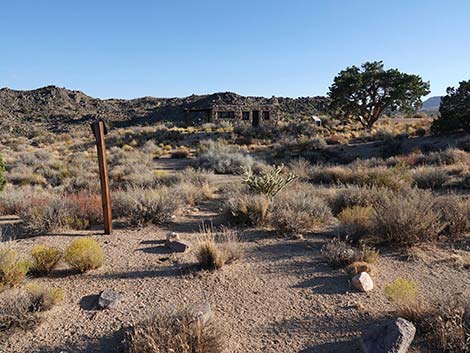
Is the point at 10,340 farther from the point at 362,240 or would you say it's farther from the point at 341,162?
the point at 341,162

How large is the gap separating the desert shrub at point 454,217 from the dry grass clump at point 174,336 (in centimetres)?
500

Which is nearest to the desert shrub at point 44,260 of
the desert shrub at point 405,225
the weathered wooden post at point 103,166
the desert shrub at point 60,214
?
the weathered wooden post at point 103,166

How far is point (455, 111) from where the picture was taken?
860 inches

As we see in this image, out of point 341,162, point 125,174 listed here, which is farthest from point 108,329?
point 341,162

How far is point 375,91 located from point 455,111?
12350mm

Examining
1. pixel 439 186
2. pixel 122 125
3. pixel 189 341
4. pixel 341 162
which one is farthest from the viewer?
pixel 122 125

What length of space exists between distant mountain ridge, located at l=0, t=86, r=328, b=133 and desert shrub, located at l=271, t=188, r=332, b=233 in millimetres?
42420

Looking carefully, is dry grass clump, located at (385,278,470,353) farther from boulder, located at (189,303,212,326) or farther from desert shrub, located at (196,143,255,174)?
desert shrub, located at (196,143,255,174)

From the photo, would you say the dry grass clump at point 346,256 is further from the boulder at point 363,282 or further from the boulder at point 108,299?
the boulder at point 108,299

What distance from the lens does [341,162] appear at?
19703 millimetres

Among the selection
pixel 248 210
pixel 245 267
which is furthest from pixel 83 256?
pixel 248 210

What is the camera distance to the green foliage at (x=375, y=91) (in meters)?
32.5

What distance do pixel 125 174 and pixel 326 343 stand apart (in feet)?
44.0

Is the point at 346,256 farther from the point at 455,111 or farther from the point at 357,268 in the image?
the point at 455,111
